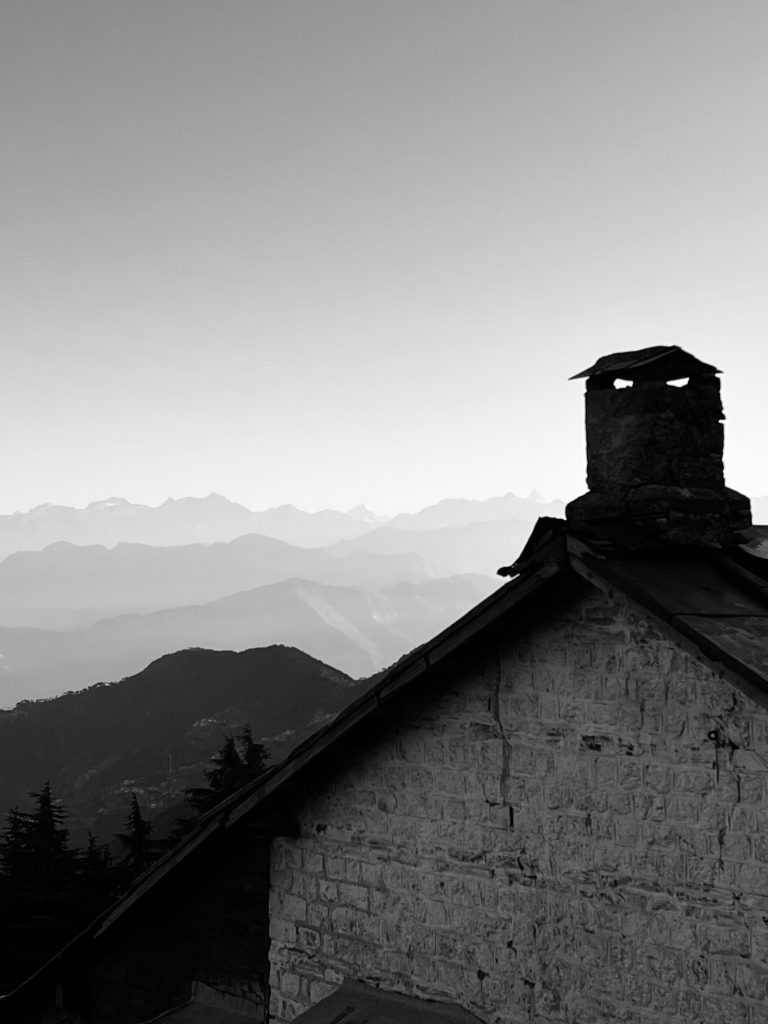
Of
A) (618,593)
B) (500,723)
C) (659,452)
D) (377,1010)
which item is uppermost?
(659,452)

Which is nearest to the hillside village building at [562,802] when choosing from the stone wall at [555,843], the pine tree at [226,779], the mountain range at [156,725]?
the stone wall at [555,843]

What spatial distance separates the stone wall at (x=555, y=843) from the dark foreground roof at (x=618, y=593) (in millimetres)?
258

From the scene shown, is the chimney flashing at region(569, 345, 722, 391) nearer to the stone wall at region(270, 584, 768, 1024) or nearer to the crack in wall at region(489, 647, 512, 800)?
the stone wall at region(270, 584, 768, 1024)

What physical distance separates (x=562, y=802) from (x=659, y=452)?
8.59 ft

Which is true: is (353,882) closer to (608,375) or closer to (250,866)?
(250,866)

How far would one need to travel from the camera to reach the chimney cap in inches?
259

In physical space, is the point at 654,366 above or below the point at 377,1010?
above

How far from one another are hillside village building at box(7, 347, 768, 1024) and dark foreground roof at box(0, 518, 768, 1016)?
0.07ft

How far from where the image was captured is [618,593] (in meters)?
5.60

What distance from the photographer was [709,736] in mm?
5262

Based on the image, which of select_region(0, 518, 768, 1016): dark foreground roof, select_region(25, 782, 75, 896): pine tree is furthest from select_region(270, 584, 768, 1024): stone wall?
select_region(25, 782, 75, 896): pine tree

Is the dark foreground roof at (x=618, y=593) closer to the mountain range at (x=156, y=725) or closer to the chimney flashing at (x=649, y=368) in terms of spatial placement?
the chimney flashing at (x=649, y=368)

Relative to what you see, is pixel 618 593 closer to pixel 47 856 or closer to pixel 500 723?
pixel 500 723

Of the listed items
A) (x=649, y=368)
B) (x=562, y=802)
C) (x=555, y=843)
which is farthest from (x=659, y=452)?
(x=555, y=843)
